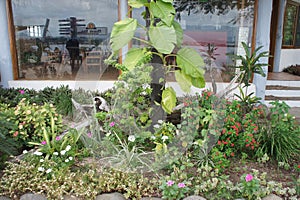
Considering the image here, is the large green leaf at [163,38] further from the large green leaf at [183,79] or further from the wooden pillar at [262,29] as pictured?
the wooden pillar at [262,29]

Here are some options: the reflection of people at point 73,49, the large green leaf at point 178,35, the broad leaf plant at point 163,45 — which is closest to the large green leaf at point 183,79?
the broad leaf plant at point 163,45

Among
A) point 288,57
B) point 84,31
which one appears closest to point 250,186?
point 84,31

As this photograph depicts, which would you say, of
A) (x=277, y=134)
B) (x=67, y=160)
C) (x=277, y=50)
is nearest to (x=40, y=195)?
(x=67, y=160)

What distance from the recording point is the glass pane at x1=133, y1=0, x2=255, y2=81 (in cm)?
521

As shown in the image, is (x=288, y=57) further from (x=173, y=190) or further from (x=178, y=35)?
(x=173, y=190)

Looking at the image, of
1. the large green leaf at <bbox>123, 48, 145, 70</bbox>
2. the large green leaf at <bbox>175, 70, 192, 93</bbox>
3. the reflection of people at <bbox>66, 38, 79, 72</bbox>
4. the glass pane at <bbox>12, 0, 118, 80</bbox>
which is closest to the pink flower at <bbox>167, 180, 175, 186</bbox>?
the large green leaf at <bbox>175, 70, 192, 93</bbox>

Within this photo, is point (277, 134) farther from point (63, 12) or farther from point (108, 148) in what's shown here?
point (63, 12)

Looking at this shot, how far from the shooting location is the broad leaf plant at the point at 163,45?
Result: 2203 mm

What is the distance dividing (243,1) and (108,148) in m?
4.25

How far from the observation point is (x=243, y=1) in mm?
5328

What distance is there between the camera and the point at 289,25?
7254 millimetres

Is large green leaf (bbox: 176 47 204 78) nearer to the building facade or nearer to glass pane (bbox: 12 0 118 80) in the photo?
the building facade

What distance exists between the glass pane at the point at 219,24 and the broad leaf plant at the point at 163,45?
2.70 meters

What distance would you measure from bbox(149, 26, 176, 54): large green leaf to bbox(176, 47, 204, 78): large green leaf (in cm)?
29
